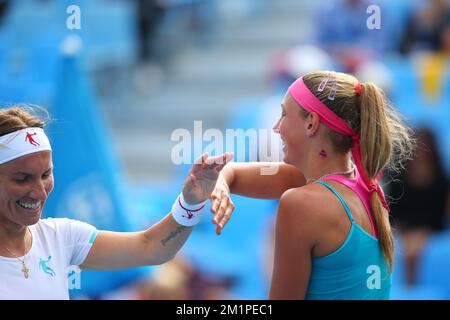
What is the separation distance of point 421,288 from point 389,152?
8.25 feet

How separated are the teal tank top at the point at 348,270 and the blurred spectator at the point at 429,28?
4.62m

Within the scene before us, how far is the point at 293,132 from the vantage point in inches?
92.4

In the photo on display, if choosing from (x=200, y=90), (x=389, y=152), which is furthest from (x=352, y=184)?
(x=200, y=90)

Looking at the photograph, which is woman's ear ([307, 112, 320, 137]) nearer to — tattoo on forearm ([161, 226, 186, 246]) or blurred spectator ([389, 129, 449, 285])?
tattoo on forearm ([161, 226, 186, 246])

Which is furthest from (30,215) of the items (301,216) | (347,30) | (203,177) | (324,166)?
(347,30)

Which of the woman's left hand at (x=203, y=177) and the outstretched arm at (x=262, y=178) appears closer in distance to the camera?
the woman's left hand at (x=203, y=177)

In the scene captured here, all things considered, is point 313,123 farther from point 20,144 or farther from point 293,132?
point 20,144

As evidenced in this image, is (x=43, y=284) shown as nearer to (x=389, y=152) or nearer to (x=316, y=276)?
(x=316, y=276)

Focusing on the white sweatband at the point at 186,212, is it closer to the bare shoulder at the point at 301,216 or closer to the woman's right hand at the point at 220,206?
the woman's right hand at the point at 220,206

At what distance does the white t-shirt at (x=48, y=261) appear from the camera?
219 cm

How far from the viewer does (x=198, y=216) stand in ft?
8.04

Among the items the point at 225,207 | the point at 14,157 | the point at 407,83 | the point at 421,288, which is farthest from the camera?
the point at 407,83

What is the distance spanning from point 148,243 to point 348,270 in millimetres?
595

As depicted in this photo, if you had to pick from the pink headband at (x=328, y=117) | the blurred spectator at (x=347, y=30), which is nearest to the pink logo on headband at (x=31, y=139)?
the pink headband at (x=328, y=117)
